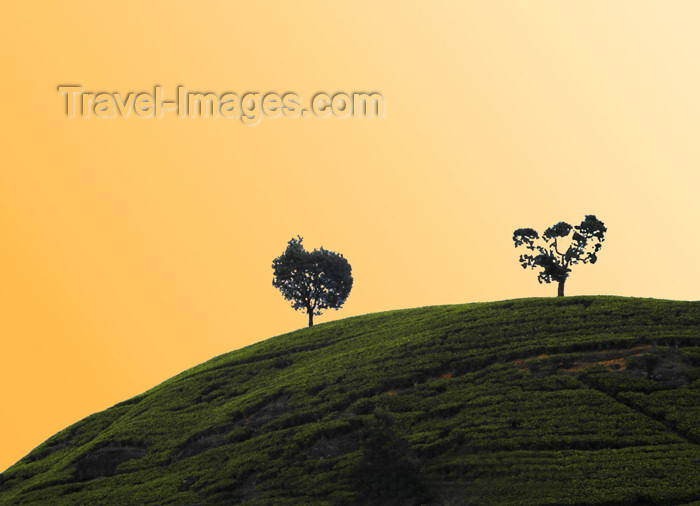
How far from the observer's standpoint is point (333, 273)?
119 m

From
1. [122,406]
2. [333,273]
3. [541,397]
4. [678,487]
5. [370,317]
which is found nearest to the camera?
[678,487]

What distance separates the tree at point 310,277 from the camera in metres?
117

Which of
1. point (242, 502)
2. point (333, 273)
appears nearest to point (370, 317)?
point (333, 273)

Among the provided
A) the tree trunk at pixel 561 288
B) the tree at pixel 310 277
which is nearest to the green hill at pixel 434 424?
the tree trunk at pixel 561 288

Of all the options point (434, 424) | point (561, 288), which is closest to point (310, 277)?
point (561, 288)

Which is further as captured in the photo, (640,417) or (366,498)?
(640,417)

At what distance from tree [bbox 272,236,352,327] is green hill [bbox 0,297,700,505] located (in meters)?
28.0

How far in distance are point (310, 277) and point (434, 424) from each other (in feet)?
209

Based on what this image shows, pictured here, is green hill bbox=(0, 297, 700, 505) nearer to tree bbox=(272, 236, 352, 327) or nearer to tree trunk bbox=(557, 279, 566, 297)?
tree trunk bbox=(557, 279, 566, 297)

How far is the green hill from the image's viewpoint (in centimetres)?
4753

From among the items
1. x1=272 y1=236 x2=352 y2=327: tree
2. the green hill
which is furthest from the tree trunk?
x1=272 y1=236 x2=352 y2=327: tree

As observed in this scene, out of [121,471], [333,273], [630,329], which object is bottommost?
[121,471]

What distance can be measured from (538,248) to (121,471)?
213ft

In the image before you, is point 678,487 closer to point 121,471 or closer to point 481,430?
point 481,430
